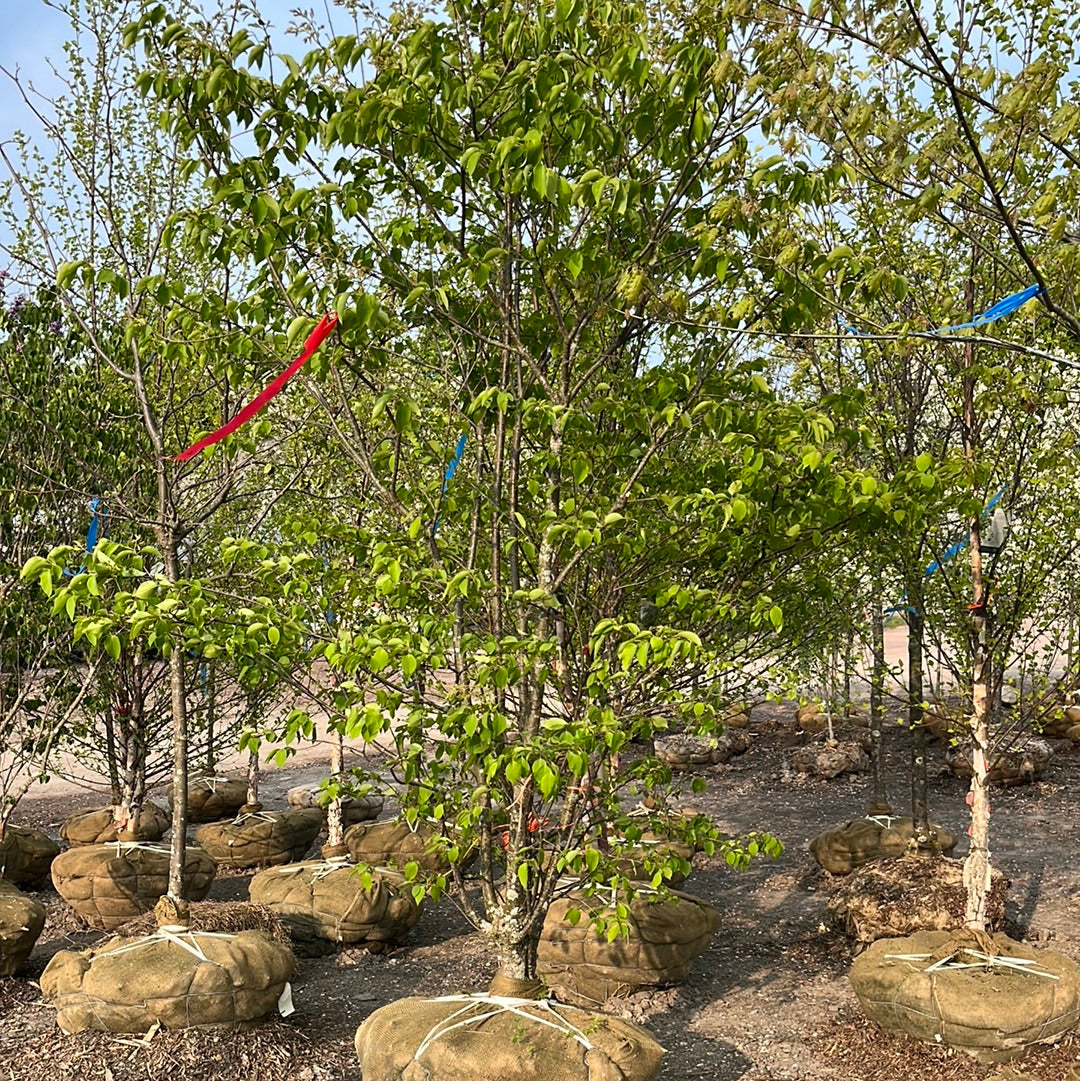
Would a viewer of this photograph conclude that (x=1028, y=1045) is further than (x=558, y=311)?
Yes

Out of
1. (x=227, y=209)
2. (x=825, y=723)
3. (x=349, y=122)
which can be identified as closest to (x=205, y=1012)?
(x=227, y=209)

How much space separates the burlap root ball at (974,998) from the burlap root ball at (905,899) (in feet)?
4.20

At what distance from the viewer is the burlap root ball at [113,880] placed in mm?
8781

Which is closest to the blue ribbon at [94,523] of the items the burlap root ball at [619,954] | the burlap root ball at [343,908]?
the burlap root ball at [343,908]

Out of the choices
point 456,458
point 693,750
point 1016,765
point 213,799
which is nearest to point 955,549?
point 456,458

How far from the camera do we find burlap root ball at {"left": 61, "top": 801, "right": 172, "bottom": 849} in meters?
10.2

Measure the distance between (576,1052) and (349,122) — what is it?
13.8 feet

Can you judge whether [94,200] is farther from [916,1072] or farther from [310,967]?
[916,1072]

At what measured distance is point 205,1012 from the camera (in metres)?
6.30

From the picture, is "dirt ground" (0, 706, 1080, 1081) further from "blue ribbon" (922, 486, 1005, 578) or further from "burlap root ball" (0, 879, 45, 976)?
"blue ribbon" (922, 486, 1005, 578)

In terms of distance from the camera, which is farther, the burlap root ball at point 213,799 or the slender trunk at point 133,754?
the burlap root ball at point 213,799

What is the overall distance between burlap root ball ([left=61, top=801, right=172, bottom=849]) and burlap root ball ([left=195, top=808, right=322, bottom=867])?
71 centimetres

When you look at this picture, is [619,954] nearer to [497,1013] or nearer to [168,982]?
[497,1013]

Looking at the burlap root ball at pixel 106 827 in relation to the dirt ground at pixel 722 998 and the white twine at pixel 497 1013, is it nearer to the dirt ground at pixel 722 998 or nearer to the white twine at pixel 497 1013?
the dirt ground at pixel 722 998
